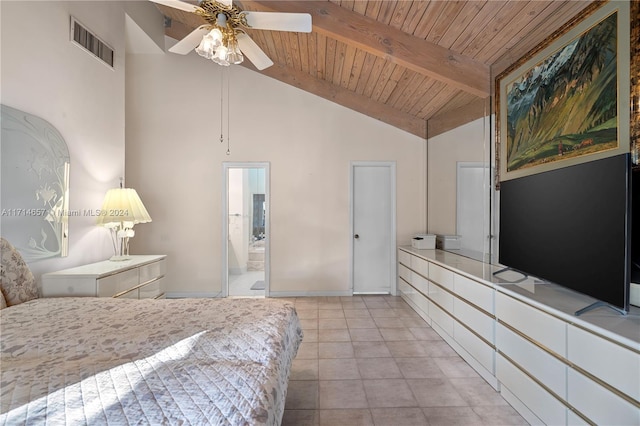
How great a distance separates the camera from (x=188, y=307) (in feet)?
5.98

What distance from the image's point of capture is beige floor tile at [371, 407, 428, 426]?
1.70 meters

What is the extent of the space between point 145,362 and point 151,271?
2.16 metres

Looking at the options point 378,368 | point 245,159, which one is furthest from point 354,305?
point 245,159

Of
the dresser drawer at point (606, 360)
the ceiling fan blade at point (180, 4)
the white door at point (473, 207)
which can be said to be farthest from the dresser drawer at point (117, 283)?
the white door at point (473, 207)

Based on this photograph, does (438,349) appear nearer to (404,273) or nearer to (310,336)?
(310,336)

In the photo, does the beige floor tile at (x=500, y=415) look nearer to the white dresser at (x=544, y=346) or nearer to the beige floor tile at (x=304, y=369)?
the white dresser at (x=544, y=346)

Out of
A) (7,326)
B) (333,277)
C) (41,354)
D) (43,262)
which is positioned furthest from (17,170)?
(333,277)

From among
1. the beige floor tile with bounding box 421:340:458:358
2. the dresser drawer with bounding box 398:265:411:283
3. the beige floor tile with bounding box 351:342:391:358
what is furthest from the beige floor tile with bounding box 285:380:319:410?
the dresser drawer with bounding box 398:265:411:283

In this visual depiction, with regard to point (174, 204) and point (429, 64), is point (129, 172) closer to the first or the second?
point (174, 204)

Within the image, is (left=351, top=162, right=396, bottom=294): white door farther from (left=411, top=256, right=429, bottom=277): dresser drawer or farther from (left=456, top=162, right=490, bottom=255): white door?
(left=456, top=162, right=490, bottom=255): white door

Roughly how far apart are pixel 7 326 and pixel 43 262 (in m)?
0.97

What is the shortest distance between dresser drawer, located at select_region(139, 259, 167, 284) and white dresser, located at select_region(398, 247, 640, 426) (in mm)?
3082

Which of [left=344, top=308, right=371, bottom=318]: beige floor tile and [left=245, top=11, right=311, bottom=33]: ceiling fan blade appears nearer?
[left=245, top=11, right=311, bottom=33]: ceiling fan blade

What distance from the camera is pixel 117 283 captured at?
2406mm
